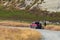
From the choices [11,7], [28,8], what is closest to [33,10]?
[28,8]

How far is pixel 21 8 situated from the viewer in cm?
11988

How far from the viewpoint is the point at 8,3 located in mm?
124312

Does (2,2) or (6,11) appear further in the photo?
(2,2)

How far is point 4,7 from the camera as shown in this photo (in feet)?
391

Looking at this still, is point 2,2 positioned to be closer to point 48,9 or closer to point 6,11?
point 6,11

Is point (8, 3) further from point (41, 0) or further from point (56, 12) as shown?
point (56, 12)

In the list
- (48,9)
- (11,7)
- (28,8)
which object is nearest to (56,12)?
(48,9)

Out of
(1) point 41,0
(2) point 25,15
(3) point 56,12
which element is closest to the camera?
(2) point 25,15

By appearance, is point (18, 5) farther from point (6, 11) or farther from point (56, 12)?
point (56, 12)

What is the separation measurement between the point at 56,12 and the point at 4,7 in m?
23.4

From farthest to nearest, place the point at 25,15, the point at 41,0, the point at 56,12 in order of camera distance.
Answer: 1. the point at 41,0
2. the point at 56,12
3. the point at 25,15

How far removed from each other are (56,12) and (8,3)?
78.1 ft

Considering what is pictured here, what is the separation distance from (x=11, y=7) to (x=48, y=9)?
54.7 feet

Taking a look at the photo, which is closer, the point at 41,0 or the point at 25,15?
the point at 25,15
